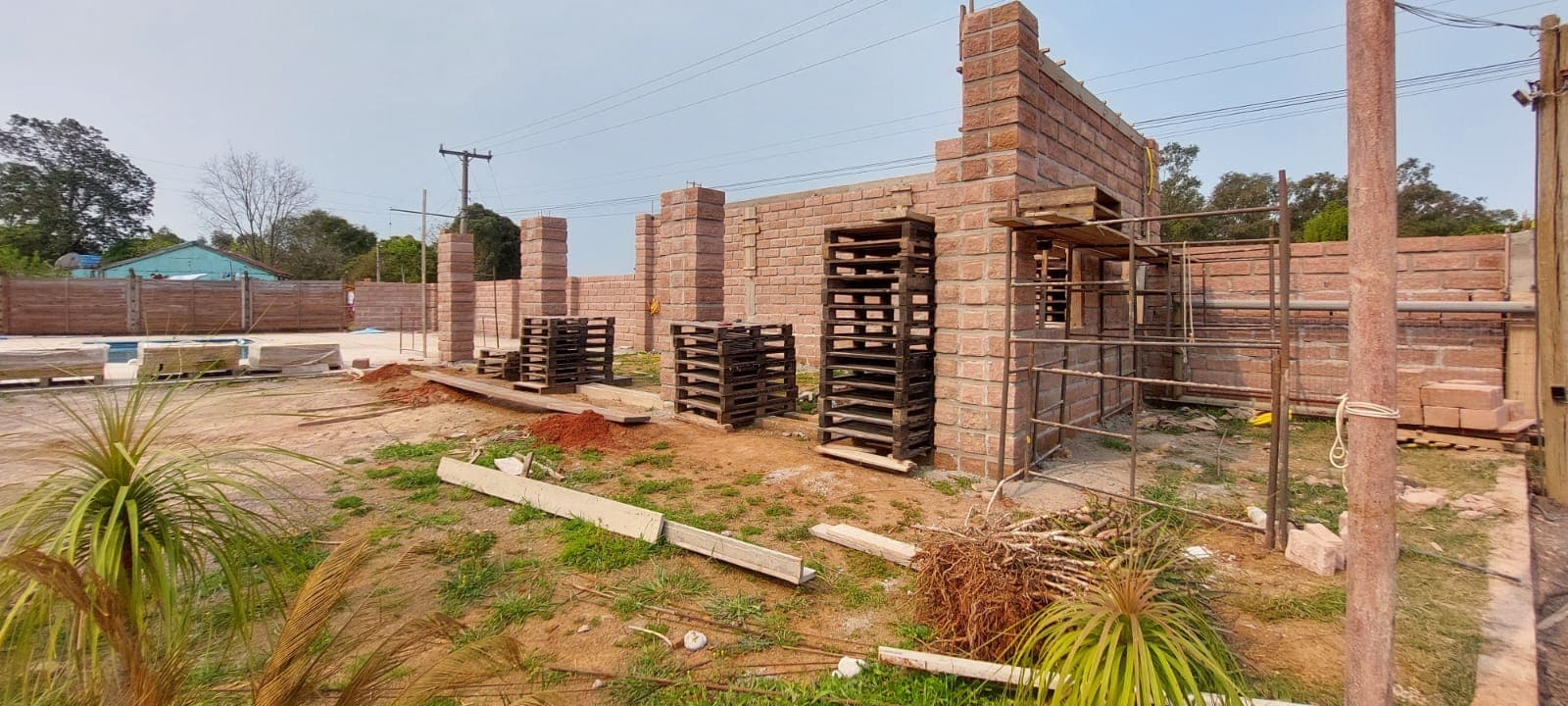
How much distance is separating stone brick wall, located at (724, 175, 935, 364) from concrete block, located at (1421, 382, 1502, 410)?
288 inches

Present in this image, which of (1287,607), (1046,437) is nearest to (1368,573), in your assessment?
(1287,607)

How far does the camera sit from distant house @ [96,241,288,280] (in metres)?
38.3

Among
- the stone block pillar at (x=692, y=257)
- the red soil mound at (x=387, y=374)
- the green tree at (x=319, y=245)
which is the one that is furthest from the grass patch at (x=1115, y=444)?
the green tree at (x=319, y=245)

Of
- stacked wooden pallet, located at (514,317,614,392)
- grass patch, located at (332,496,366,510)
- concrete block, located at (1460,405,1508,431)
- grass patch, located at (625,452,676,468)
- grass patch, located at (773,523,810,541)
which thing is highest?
stacked wooden pallet, located at (514,317,614,392)

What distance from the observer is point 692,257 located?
9.06 m

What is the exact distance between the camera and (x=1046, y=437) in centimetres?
625

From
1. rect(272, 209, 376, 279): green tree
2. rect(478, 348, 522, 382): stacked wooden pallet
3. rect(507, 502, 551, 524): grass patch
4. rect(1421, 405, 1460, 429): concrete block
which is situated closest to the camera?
rect(507, 502, 551, 524): grass patch

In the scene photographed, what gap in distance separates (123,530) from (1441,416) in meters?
10.2

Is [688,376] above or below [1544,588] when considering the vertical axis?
above

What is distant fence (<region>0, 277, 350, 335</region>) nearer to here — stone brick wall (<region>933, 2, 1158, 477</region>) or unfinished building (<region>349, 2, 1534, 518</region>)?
unfinished building (<region>349, 2, 1534, 518</region>)

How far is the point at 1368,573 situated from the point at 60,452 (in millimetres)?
3623

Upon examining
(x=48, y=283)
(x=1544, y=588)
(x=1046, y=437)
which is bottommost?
(x=1544, y=588)

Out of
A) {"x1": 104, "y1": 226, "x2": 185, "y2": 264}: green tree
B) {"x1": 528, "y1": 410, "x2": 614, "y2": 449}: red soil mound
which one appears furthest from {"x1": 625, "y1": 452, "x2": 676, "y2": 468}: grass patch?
{"x1": 104, "y1": 226, "x2": 185, "y2": 264}: green tree

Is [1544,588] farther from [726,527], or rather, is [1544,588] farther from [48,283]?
[48,283]
